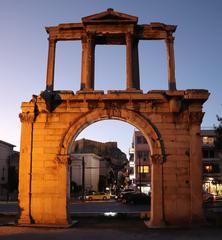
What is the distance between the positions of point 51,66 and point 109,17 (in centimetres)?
391

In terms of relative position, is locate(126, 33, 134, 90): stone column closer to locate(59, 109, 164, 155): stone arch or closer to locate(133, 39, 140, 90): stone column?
locate(133, 39, 140, 90): stone column

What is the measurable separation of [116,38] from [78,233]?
10450 mm

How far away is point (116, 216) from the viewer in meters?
21.5

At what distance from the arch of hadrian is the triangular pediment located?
1920 mm

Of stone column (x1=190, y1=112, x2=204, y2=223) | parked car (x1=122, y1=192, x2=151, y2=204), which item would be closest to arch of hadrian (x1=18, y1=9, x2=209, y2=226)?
stone column (x1=190, y1=112, x2=204, y2=223)

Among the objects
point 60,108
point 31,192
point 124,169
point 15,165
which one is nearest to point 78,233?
point 31,192

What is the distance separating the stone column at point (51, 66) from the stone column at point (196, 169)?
7180mm

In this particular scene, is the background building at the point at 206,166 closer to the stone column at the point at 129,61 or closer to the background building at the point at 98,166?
the background building at the point at 98,166

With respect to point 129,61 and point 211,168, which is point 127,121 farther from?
point 211,168

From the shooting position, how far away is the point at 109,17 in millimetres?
19844

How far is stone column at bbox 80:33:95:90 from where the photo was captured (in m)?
19.3

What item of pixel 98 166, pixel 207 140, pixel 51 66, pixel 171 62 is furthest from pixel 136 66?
pixel 98 166

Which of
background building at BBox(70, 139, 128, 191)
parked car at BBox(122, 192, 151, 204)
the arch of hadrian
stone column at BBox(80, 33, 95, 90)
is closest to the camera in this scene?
the arch of hadrian

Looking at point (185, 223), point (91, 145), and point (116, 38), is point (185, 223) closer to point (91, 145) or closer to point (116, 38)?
point (116, 38)
